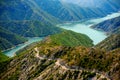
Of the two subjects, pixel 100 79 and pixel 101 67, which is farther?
pixel 101 67

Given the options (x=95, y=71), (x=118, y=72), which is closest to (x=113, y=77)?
(x=118, y=72)

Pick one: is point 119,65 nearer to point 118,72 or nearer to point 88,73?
point 118,72

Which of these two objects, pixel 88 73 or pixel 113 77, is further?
pixel 88 73

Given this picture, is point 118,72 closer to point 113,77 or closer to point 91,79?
point 113,77

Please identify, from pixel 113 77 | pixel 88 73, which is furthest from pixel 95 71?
pixel 113 77

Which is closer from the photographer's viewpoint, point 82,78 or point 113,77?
point 113,77

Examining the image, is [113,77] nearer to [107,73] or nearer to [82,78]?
[107,73]
